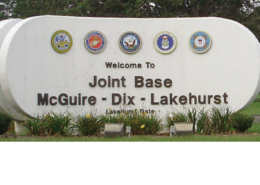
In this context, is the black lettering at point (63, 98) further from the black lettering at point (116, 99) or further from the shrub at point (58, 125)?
the black lettering at point (116, 99)

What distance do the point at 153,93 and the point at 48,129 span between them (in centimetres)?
396

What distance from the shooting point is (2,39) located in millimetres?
15977

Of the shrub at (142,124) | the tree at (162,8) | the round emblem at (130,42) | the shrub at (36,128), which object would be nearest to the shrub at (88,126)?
the shrub at (142,124)

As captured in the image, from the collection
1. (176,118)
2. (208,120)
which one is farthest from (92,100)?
(208,120)

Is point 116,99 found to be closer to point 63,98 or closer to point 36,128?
point 63,98

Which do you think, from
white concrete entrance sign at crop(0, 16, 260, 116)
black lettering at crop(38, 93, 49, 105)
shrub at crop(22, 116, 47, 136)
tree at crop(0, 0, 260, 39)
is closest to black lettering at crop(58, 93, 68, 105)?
white concrete entrance sign at crop(0, 16, 260, 116)

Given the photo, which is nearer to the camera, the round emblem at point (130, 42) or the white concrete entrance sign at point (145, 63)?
the white concrete entrance sign at point (145, 63)

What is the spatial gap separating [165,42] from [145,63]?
0.99m

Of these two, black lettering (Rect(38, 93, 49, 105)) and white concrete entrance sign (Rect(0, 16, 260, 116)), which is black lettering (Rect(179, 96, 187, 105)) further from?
black lettering (Rect(38, 93, 49, 105))

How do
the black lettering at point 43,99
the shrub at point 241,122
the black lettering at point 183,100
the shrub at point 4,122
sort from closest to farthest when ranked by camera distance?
the shrub at point 4,122 → the shrub at point 241,122 → the black lettering at point 43,99 → the black lettering at point 183,100

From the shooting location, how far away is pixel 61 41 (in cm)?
1594

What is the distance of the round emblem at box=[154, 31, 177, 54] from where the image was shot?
16.2 metres

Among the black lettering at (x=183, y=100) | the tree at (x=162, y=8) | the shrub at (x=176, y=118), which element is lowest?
the shrub at (x=176, y=118)

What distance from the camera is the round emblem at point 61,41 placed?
15891mm
